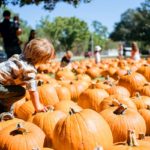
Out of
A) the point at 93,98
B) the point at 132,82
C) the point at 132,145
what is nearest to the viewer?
the point at 132,145

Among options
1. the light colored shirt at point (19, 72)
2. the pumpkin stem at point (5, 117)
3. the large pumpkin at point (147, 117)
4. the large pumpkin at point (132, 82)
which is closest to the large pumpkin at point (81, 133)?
the pumpkin stem at point (5, 117)

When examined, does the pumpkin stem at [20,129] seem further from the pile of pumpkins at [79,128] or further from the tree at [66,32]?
the tree at [66,32]

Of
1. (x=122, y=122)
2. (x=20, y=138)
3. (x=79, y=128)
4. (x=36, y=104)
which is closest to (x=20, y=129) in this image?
(x=20, y=138)

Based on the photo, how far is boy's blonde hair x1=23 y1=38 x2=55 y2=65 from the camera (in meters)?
4.63

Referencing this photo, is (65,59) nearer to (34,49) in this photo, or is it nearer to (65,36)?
(34,49)

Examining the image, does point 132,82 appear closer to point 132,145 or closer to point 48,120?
point 48,120

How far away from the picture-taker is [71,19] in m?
89.5

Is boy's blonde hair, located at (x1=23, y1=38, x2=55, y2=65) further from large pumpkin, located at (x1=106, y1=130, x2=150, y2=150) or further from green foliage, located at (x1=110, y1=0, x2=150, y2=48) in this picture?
green foliage, located at (x1=110, y1=0, x2=150, y2=48)

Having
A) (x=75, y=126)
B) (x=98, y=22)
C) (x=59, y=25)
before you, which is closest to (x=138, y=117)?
(x=75, y=126)

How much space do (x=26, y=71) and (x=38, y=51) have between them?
309 millimetres

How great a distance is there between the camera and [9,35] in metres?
10.6

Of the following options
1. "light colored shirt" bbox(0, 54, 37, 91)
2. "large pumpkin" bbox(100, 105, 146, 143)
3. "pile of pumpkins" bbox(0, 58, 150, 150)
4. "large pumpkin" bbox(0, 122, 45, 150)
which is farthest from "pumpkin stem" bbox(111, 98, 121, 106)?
"large pumpkin" bbox(0, 122, 45, 150)

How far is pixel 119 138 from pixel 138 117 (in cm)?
32

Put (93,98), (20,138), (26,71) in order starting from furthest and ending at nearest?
(93,98)
(26,71)
(20,138)
